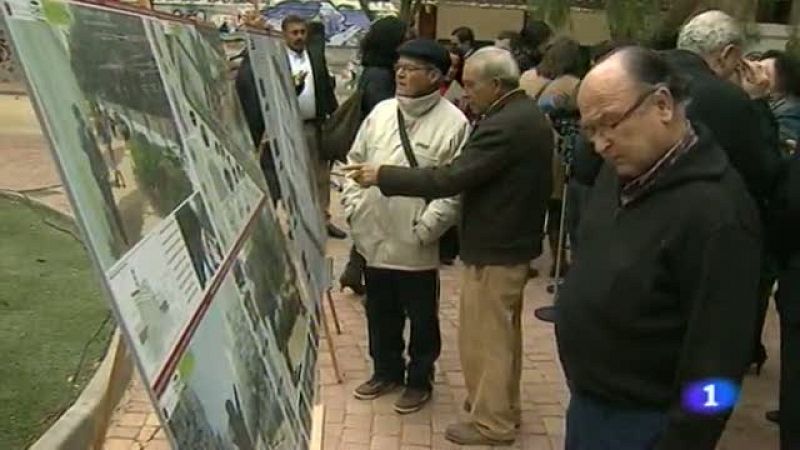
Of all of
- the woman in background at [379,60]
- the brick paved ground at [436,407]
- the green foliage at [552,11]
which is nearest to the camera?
the brick paved ground at [436,407]

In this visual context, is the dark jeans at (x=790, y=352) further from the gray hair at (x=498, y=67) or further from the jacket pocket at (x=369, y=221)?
the jacket pocket at (x=369, y=221)

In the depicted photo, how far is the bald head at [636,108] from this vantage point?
2.21m

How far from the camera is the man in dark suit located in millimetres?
7320

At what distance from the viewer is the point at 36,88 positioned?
1403mm

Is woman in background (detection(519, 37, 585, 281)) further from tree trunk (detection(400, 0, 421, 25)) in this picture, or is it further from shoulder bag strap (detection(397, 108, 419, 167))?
tree trunk (detection(400, 0, 421, 25))

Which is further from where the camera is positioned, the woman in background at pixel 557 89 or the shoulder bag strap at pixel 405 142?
the woman in background at pixel 557 89

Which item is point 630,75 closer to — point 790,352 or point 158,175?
point 158,175

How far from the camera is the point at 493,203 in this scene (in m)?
4.09

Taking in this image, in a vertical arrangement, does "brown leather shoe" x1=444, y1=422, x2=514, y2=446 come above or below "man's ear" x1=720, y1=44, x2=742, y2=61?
below

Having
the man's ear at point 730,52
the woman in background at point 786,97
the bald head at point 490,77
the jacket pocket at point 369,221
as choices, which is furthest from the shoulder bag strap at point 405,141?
the woman in background at point 786,97

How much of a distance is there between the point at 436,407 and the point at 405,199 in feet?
3.65

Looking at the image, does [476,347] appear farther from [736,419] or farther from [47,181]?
[47,181]

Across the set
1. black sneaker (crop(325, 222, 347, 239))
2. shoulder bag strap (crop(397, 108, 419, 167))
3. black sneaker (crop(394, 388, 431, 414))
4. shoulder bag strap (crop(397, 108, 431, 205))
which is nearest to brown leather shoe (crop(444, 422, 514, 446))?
black sneaker (crop(394, 388, 431, 414))

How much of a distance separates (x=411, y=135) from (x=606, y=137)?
2200mm
